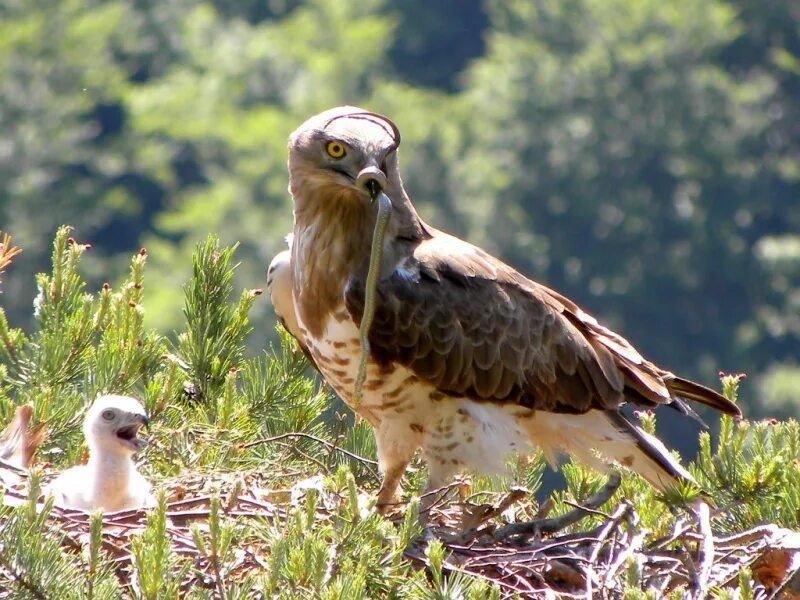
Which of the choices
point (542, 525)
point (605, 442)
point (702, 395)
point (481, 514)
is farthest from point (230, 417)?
point (702, 395)

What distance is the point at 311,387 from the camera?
6332 millimetres

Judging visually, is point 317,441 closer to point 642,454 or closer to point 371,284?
point 371,284

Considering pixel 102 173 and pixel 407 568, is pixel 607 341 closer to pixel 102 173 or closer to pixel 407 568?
pixel 407 568

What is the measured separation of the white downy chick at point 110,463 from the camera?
5668mm

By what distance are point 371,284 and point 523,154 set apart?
33.8 m

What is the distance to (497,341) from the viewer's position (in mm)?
6043

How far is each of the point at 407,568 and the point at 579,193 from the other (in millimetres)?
33653

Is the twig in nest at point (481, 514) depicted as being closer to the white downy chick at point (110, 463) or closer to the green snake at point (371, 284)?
the green snake at point (371, 284)

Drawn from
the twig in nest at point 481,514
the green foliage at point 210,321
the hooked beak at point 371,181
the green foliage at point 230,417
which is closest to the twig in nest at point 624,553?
the green foliage at point 230,417

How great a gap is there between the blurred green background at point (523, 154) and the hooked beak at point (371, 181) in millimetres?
26105

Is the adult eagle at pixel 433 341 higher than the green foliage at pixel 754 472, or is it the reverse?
the adult eagle at pixel 433 341

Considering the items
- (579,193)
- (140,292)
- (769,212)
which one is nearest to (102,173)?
(579,193)

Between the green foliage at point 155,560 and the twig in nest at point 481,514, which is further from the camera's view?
the twig in nest at point 481,514

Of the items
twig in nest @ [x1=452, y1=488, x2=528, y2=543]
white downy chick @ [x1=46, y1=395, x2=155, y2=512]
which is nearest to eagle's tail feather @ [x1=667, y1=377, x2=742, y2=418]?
twig in nest @ [x1=452, y1=488, x2=528, y2=543]
